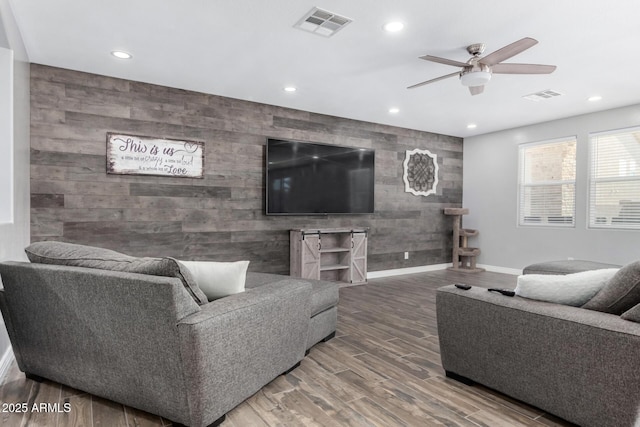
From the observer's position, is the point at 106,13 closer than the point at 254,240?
Yes

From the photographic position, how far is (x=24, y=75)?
3.26 metres

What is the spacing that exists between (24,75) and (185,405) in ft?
10.8

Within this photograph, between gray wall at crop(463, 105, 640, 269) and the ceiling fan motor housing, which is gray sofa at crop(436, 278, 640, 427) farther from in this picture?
gray wall at crop(463, 105, 640, 269)

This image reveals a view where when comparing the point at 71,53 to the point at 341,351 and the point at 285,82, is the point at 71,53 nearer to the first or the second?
the point at 285,82

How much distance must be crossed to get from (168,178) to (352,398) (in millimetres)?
3296

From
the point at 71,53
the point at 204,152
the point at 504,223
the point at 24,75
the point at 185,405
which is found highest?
the point at 71,53

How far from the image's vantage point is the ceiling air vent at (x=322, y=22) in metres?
2.71

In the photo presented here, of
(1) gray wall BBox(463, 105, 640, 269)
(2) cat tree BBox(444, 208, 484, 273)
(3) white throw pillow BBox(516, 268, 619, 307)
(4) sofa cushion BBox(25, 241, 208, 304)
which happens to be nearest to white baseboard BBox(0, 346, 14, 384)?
(4) sofa cushion BBox(25, 241, 208, 304)

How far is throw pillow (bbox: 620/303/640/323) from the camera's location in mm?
1651

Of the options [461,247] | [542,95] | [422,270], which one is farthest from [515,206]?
[542,95]

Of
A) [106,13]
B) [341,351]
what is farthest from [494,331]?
[106,13]

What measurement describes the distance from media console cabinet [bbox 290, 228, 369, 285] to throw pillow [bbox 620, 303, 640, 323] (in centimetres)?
361

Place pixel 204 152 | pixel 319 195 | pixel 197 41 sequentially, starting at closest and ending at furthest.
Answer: pixel 197 41
pixel 204 152
pixel 319 195

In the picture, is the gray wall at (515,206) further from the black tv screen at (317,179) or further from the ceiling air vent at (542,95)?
the black tv screen at (317,179)
